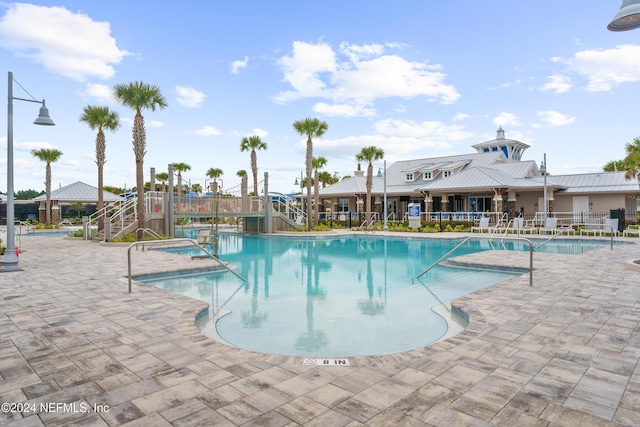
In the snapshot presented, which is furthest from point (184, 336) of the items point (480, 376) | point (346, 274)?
point (346, 274)

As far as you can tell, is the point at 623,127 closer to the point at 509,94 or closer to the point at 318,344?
the point at 509,94

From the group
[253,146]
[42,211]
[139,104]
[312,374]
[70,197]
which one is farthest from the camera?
[70,197]

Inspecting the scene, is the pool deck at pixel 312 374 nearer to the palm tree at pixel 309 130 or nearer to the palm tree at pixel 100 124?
the palm tree at pixel 100 124

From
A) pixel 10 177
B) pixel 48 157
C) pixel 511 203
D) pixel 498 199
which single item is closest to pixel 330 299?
pixel 10 177

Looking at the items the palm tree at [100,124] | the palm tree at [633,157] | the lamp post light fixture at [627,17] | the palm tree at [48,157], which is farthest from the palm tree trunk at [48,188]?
the palm tree at [633,157]

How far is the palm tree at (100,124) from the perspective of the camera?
75.6 ft

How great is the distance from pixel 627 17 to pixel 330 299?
7.40 metres

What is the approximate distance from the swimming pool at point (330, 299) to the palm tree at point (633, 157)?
13.0m

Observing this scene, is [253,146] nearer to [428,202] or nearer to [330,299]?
[428,202]

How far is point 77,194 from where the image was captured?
36.3 meters

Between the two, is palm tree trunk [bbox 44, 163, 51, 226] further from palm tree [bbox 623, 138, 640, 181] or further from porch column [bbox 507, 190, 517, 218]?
palm tree [bbox 623, 138, 640, 181]

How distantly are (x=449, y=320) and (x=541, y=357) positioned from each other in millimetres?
2561

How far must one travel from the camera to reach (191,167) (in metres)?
49.9

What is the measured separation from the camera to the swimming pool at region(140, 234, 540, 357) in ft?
19.6
